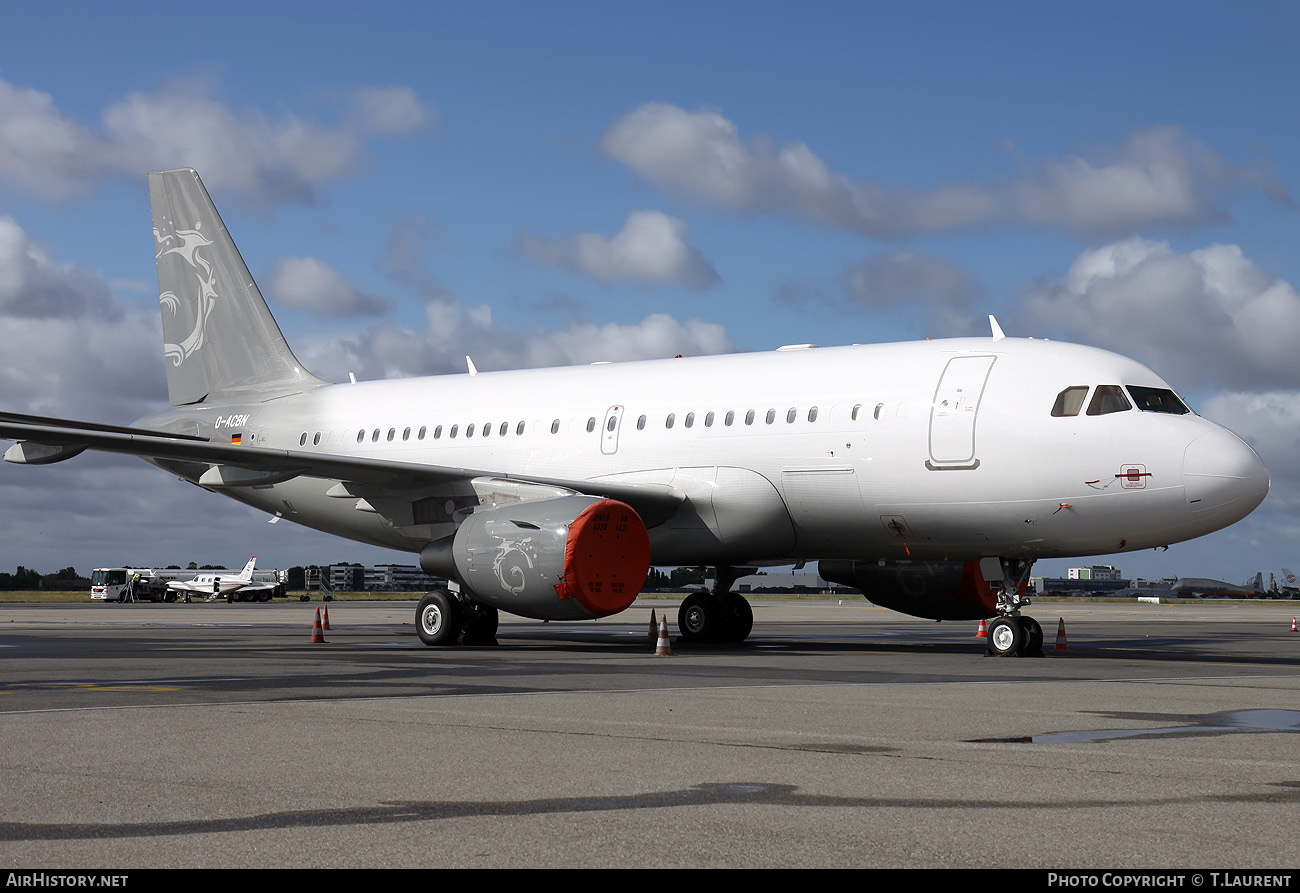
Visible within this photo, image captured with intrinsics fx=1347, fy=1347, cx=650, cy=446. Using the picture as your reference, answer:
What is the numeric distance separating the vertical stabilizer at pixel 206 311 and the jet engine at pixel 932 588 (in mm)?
12225

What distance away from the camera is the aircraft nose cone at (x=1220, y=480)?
1656 cm

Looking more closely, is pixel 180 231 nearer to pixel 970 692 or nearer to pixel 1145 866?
pixel 970 692

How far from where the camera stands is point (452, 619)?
20109 mm

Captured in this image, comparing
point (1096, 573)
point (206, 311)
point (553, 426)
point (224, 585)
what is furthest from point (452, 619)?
point (1096, 573)

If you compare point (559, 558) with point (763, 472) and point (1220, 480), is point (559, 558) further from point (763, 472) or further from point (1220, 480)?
point (1220, 480)

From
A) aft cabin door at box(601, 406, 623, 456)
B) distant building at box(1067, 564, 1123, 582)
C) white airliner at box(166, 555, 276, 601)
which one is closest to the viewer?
aft cabin door at box(601, 406, 623, 456)

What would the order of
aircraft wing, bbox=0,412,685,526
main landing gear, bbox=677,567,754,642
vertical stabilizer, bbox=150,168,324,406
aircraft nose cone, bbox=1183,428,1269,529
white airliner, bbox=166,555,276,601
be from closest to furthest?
aircraft nose cone, bbox=1183,428,1269,529 < aircraft wing, bbox=0,412,685,526 < main landing gear, bbox=677,567,754,642 < vertical stabilizer, bbox=150,168,324,406 < white airliner, bbox=166,555,276,601

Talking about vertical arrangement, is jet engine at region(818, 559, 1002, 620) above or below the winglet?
below

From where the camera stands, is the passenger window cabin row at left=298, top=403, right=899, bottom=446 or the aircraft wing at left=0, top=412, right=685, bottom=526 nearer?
the aircraft wing at left=0, top=412, right=685, bottom=526

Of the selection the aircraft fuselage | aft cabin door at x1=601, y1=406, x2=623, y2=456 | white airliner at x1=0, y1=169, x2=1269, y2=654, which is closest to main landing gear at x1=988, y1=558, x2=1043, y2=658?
white airliner at x1=0, y1=169, x2=1269, y2=654

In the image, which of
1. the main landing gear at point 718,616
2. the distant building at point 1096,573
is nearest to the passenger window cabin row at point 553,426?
the main landing gear at point 718,616

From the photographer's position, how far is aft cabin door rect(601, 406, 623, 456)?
70.0 ft

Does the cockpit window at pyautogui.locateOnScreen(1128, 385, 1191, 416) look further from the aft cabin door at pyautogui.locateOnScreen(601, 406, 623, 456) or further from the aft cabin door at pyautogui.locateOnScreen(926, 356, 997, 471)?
the aft cabin door at pyautogui.locateOnScreen(601, 406, 623, 456)

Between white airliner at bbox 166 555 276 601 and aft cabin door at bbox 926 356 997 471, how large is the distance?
194 feet
